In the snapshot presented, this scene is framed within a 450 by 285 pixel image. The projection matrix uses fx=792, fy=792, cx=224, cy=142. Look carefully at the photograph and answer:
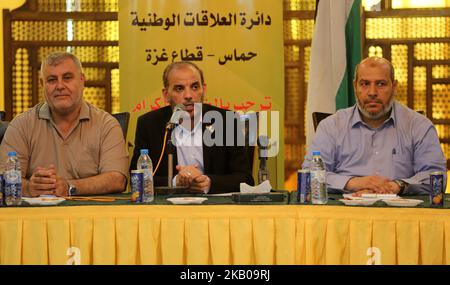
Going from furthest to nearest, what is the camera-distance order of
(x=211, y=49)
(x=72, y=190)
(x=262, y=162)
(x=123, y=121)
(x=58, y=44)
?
1. (x=58, y=44)
2. (x=211, y=49)
3. (x=123, y=121)
4. (x=262, y=162)
5. (x=72, y=190)

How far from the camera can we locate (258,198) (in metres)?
3.15

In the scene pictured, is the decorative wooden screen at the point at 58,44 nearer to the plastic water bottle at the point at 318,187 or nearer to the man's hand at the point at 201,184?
the man's hand at the point at 201,184

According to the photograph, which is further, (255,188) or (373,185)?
(373,185)

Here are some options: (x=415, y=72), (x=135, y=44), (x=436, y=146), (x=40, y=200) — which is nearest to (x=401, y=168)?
(x=436, y=146)

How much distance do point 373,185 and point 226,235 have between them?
81 cm

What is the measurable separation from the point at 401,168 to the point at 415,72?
507cm

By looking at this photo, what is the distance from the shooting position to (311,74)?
5969 mm

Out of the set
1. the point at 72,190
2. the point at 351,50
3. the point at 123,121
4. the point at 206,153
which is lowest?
the point at 72,190

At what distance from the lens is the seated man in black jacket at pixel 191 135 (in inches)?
155

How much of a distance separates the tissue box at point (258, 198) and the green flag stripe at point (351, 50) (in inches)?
107

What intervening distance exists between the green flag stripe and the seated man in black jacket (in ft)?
6.29

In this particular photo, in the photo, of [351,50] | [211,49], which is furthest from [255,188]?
[211,49]

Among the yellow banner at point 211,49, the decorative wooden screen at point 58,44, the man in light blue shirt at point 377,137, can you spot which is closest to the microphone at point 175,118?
the man in light blue shirt at point 377,137

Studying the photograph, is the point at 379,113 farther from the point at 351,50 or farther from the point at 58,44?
the point at 58,44
